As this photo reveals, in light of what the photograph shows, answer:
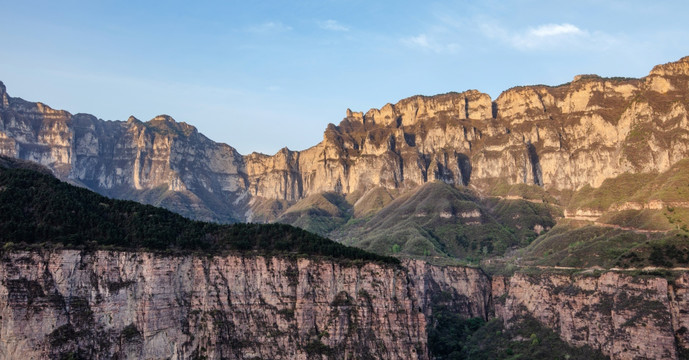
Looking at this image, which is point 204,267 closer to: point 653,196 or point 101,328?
point 101,328

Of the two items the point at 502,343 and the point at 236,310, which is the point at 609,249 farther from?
the point at 236,310

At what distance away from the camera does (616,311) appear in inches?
3366

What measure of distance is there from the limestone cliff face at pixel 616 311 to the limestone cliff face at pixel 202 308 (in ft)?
99.4

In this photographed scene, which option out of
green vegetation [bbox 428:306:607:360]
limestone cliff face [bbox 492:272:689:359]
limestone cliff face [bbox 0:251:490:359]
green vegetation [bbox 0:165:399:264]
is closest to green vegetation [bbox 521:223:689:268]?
limestone cliff face [bbox 492:272:689:359]

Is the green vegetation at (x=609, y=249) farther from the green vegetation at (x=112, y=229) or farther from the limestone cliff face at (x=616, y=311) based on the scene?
the green vegetation at (x=112, y=229)

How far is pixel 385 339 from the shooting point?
7162 centimetres

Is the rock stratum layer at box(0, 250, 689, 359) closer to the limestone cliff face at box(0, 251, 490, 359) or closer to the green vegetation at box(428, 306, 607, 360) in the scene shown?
the limestone cliff face at box(0, 251, 490, 359)

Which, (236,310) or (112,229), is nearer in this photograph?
(236,310)

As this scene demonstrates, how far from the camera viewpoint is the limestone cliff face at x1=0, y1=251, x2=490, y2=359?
199 feet

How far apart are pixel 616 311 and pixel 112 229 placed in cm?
6848

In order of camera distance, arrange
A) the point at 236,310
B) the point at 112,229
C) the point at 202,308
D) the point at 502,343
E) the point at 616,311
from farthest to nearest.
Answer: the point at 502,343
the point at 616,311
the point at 112,229
the point at 236,310
the point at 202,308

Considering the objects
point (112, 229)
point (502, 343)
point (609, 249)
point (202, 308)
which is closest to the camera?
point (202, 308)

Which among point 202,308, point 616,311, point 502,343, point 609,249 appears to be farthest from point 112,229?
point 609,249

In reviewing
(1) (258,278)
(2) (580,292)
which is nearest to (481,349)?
(2) (580,292)
